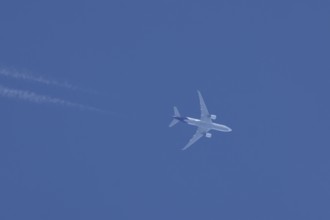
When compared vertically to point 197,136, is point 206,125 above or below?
above

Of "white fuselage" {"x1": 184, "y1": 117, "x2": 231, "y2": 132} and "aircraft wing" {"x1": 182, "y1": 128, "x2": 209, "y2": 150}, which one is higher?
"white fuselage" {"x1": 184, "y1": 117, "x2": 231, "y2": 132}

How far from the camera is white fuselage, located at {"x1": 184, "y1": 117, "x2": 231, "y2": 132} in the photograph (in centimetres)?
18925

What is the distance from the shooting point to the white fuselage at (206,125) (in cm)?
18925

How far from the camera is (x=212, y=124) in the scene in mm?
190000

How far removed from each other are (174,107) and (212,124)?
252 inches

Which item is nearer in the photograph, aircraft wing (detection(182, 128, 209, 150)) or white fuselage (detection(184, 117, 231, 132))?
white fuselage (detection(184, 117, 231, 132))

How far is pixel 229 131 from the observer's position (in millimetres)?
190000

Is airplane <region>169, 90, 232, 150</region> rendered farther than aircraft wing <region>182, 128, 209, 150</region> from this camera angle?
No

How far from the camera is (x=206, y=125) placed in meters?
190

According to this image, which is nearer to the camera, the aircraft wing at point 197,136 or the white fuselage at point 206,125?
the white fuselage at point 206,125

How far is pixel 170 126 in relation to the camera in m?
187

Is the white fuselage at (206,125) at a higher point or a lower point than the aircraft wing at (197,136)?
higher

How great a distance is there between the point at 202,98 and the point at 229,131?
6.41m

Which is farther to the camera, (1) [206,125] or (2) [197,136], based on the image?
(2) [197,136]
